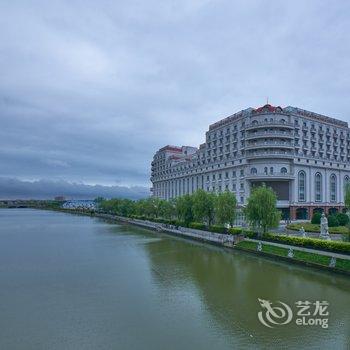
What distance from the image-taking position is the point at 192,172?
107000 mm

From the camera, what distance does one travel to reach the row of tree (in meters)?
46.2

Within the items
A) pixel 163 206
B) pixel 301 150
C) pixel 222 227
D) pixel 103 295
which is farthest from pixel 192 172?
pixel 103 295

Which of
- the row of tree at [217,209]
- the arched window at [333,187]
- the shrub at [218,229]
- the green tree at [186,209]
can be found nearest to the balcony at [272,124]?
the arched window at [333,187]

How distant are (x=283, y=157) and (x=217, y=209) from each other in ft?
98.0

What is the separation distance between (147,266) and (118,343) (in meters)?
19.3

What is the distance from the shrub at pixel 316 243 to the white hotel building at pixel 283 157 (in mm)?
38236

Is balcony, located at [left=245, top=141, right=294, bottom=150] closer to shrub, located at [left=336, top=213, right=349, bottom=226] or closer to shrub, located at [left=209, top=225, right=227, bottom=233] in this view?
shrub, located at [left=336, top=213, right=349, bottom=226]

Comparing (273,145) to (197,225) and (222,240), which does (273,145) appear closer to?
(197,225)

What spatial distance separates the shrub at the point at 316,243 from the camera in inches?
1284

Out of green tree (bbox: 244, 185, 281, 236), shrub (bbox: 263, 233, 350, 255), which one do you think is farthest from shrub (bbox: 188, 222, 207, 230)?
shrub (bbox: 263, 233, 350, 255)

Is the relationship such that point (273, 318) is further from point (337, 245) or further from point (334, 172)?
point (334, 172)

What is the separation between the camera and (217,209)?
55.8 m

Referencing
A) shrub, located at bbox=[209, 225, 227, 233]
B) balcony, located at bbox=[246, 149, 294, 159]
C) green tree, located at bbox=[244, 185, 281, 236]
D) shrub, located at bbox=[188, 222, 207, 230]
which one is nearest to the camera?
green tree, located at bbox=[244, 185, 281, 236]
